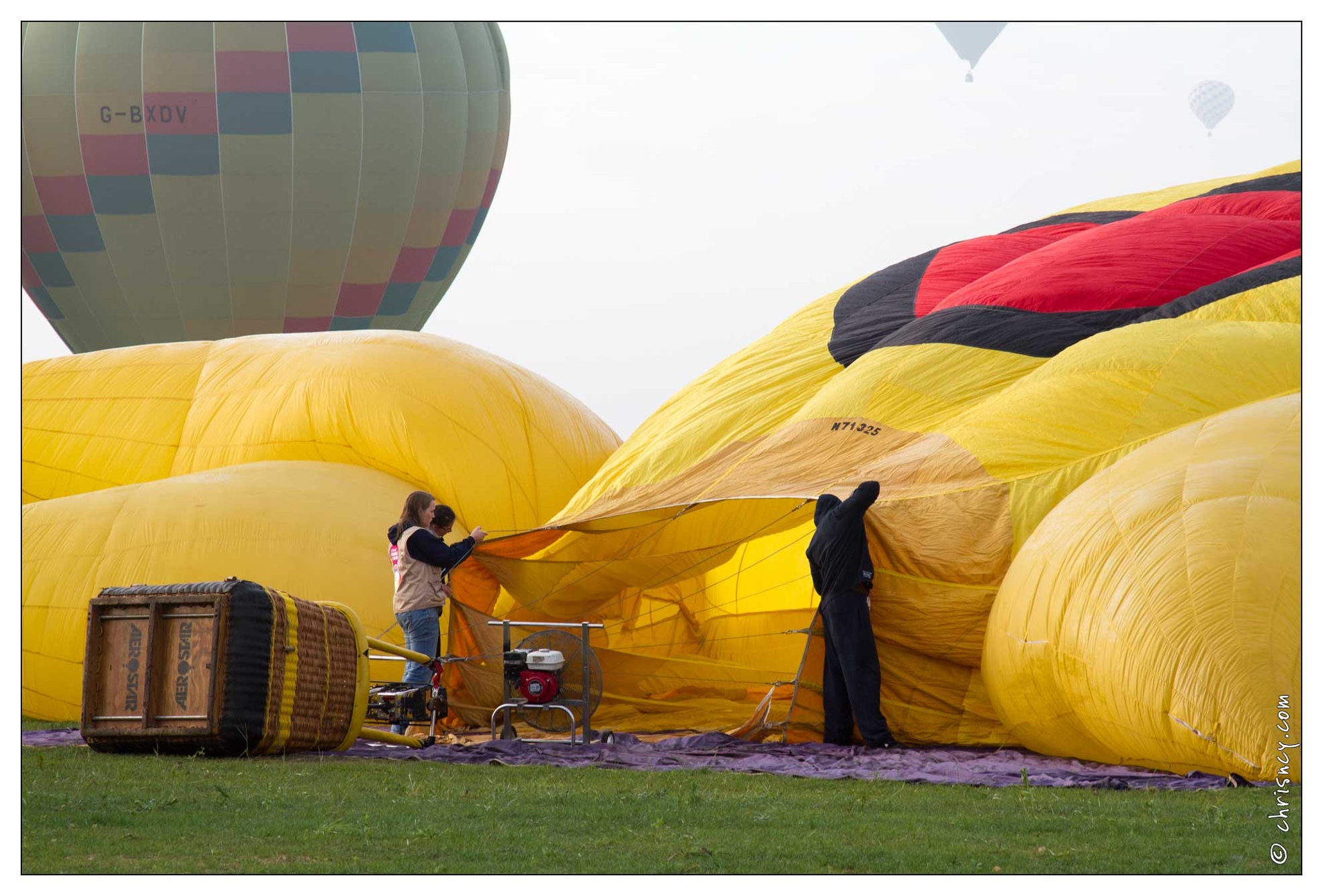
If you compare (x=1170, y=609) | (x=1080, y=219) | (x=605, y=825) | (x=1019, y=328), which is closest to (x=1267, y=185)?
(x=1080, y=219)

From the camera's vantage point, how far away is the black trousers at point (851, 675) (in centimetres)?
630

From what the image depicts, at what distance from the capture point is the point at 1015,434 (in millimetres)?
6625

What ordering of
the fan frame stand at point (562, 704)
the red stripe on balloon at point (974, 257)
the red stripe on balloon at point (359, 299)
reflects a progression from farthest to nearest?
the red stripe on balloon at point (359, 299) < the red stripe on balloon at point (974, 257) < the fan frame stand at point (562, 704)

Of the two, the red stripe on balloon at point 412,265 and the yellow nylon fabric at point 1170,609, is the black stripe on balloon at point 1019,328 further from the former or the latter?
the red stripe on balloon at point 412,265

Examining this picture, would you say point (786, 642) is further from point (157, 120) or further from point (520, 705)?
point (157, 120)

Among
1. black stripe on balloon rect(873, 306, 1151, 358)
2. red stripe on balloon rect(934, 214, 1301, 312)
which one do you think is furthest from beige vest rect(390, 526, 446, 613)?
red stripe on balloon rect(934, 214, 1301, 312)

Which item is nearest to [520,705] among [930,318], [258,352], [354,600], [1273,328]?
[354,600]

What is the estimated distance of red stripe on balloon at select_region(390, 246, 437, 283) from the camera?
1627 cm

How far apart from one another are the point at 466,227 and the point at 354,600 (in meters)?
9.65

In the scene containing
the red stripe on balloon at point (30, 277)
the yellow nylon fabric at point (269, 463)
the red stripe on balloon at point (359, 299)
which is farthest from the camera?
the red stripe on balloon at point (359, 299)

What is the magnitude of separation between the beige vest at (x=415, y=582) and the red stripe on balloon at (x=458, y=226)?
33.2 feet

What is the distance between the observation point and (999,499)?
643cm

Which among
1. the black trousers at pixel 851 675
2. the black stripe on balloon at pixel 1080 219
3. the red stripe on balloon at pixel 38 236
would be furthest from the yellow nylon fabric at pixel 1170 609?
the red stripe on balloon at pixel 38 236
